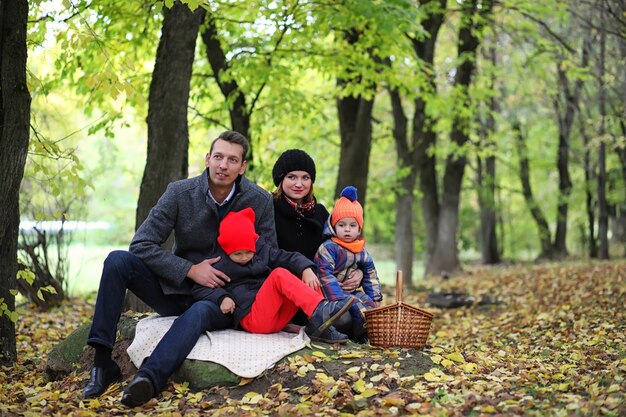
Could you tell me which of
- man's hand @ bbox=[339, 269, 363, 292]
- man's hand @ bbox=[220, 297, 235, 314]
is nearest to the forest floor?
man's hand @ bbox=[220, 297, 235, 314]

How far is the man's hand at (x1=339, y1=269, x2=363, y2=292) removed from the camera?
18.1 ft

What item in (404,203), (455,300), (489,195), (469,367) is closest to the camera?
(469,367)

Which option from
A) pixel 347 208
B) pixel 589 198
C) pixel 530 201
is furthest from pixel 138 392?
pixel 530 201

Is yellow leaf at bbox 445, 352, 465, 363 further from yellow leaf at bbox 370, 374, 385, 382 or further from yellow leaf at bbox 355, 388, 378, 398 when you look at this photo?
yellow leaf at bbox 355, 388, 378, 398

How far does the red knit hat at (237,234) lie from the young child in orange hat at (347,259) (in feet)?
2.23

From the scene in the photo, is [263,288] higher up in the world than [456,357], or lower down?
higher up

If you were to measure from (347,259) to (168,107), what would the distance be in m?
2.51

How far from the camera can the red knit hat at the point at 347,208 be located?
17.8ft

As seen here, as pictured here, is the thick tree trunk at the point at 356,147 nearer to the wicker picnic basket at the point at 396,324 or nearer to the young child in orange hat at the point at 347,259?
the young child in orange hat at the point at 347,259

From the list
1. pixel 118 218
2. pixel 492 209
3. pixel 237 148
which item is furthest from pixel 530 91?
pixel 237 148

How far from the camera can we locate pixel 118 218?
23000 millimetres

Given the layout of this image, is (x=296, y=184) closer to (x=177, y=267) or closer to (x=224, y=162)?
(x=224, y=162)

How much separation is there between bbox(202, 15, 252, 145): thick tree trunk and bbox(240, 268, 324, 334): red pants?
5.10 metres

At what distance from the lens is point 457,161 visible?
1608 centimetres
